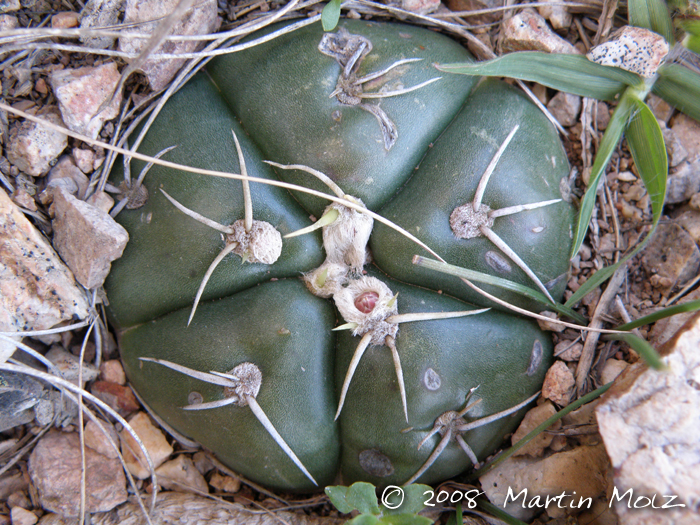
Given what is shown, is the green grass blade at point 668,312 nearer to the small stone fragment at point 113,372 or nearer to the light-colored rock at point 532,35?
the light-colored rock at point 532,35

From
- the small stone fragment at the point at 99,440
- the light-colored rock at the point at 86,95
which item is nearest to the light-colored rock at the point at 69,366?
the small stone fragment at the point at 99,440

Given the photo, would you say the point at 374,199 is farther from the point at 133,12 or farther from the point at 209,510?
the point at 209,510

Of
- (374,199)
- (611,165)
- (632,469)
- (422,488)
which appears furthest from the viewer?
(611,165)

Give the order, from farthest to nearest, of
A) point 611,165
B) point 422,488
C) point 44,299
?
1. point 611,165
2. point 44,299
3. point 422,488

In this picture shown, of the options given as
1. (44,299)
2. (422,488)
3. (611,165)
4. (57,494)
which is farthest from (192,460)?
(611,165)

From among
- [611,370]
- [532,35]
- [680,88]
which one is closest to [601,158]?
[680,88]

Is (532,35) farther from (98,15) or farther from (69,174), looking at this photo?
(69,174)

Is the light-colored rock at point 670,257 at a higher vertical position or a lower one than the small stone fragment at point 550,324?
higher

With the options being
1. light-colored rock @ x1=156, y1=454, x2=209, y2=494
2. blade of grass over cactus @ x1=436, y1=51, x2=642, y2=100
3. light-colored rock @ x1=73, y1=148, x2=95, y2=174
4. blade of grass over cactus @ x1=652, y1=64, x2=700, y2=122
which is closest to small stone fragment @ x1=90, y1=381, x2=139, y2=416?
light-colored rock @ x1=156, y1=454, x2=209, y2=494
